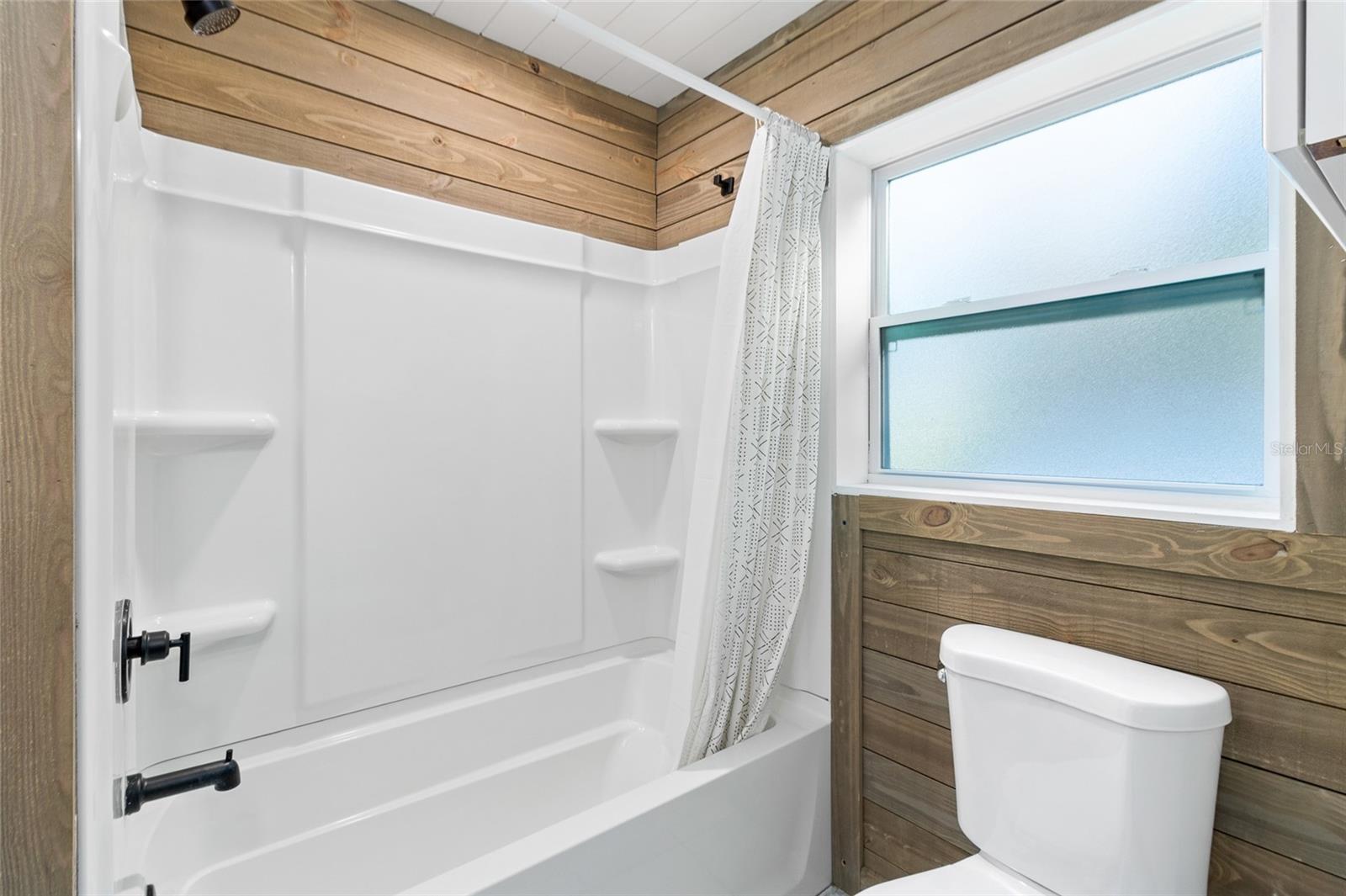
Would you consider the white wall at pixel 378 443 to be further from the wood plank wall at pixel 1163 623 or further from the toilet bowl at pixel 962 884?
the toilet bowl at pixel 962 884

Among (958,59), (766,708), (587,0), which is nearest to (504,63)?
(587,0)

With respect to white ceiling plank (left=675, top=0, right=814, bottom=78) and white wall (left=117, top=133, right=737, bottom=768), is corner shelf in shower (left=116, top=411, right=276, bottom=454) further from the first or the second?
white ceiling plank (left=675, top=0, right=814, bottom=78)

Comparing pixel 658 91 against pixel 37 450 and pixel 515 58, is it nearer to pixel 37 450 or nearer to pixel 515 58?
pixel 515 58

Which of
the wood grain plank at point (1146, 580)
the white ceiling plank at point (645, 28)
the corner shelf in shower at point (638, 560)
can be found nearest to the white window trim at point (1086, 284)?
the wood grain plank at point (1146, 580)

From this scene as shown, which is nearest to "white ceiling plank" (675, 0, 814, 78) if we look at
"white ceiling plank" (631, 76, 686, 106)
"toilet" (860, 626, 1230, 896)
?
"white ceiling plank" (631, 76, 686, 106)

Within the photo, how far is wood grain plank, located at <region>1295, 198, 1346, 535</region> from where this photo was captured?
1.09 m

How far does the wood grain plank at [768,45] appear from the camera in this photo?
6.15ft

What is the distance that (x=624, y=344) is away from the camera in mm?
2359

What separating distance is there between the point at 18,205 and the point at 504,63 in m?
1.88

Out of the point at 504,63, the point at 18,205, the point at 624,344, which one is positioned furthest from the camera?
the point at 624,344

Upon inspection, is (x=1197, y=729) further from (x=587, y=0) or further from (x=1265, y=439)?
(x=587, y=0)

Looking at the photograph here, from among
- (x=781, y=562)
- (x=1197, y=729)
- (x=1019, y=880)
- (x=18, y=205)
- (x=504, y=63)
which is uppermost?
(x=504, y=63)

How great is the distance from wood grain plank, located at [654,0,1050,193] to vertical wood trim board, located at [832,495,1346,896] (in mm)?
1092

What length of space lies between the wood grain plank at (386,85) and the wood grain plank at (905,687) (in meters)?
1.83
